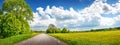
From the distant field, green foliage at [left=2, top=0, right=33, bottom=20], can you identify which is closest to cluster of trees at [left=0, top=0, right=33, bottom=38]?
green foliage at [left=2, top=0, right=33, bottom=20]

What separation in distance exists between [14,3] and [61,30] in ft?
108

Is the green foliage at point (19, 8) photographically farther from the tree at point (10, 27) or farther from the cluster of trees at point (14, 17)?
the tree at point (10, 27)

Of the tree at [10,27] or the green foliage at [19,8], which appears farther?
the green foliage at [19,8]

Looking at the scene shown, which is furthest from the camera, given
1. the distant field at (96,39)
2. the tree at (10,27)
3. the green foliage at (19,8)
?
the green foliage at (19,8)

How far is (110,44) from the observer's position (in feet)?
119

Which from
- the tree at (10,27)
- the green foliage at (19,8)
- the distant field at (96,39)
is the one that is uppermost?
the green foliage at (19,8)

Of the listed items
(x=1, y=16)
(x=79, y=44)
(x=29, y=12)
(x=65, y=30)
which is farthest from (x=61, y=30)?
(x=79, y=44)

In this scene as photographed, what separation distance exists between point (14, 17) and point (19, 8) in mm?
8545

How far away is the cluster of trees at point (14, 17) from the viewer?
2579 inches

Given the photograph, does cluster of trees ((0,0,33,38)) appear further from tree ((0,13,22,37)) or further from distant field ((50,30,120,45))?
distant field ((50,30,120,45))

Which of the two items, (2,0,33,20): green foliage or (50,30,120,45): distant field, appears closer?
(50,30,120,45): distant field

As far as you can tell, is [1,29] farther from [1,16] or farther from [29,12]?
[29,12]

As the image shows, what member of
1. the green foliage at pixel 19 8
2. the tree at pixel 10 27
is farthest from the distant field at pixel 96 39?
the green foliage at pixel 19 8

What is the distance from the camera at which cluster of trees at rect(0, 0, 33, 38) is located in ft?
215
